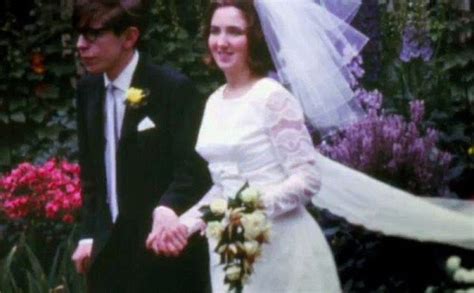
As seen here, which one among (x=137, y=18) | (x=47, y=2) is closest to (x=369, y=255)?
(x=137, y=18)

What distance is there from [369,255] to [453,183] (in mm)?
212

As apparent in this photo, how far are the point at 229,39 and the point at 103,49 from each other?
0.83 ft

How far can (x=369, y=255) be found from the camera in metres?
2.72

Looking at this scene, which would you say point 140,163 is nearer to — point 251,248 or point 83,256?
point 83,256

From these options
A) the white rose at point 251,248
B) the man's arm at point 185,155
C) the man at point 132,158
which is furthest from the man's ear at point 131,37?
Result: the white rose at point 251,248

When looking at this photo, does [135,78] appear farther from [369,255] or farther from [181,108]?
[369,255]

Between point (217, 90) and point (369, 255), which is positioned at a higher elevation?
point (217, 90)

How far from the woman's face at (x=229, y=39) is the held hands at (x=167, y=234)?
11.5 inches

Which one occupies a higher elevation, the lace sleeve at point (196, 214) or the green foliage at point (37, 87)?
the green foliage at point (37, 87)

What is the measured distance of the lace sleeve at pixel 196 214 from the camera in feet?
8.21

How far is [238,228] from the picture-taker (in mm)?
2342

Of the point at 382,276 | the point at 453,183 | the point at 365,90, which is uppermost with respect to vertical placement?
the point at 365,90

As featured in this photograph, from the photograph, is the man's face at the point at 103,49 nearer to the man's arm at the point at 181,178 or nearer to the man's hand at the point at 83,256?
the man's arm at the point at 181,178

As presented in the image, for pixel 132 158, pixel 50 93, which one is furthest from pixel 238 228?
pixel 50 93
